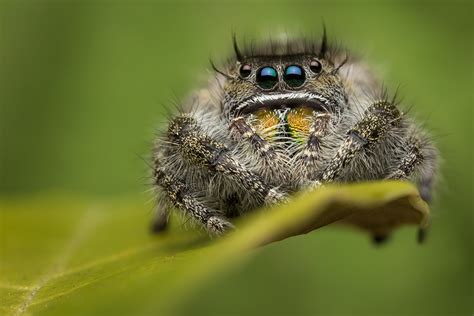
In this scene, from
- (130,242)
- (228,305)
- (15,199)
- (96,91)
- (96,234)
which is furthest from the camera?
(96,91)

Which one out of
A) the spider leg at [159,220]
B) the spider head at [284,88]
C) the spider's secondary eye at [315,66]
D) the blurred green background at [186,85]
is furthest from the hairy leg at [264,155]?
the blurred green background at [186,85]

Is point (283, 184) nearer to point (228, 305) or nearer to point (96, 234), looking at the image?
point (96, 234)

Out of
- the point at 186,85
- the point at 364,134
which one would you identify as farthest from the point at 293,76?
the point at 186,85

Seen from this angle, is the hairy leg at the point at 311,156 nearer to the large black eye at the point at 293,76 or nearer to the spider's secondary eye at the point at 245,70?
the large black eye at the point at 293,76

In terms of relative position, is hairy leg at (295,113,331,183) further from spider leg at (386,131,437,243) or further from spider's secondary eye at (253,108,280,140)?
spider leg at (386,131,437,243)

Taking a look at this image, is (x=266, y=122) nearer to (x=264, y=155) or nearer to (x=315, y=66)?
(x=264, y=155)

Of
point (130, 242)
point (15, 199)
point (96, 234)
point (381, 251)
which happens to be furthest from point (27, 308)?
point (381, 251)
